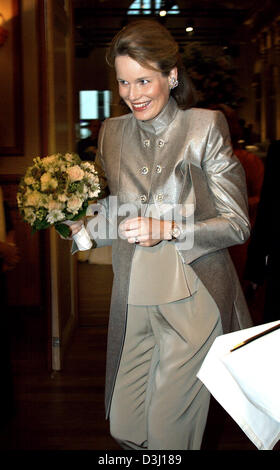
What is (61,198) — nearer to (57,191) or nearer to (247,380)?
(57,191)

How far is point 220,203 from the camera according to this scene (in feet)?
7.13

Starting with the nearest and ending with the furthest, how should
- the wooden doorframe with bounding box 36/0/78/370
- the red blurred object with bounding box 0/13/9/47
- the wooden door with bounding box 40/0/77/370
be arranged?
the wooden doorframe with bounding box 36/0/78/370
the wooden door with bounding box 40/0/77/370
the red blurred object with bounding box 0/13/9/47

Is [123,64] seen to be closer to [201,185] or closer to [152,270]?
[201,185]

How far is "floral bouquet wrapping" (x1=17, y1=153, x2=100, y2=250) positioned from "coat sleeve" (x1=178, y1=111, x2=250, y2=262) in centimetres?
34

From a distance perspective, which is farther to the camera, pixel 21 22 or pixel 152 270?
pixel 21 22

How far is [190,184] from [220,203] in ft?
0.39

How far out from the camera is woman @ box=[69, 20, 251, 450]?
6.99ft

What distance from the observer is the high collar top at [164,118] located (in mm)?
2213

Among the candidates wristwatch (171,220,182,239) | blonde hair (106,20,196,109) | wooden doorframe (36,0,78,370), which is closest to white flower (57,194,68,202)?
wristwatch (171,220,182,239)

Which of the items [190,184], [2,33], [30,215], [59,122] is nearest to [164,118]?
[190,184]

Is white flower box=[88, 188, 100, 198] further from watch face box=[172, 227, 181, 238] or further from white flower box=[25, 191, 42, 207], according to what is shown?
watch face box=[172, 227, 181, 238]
